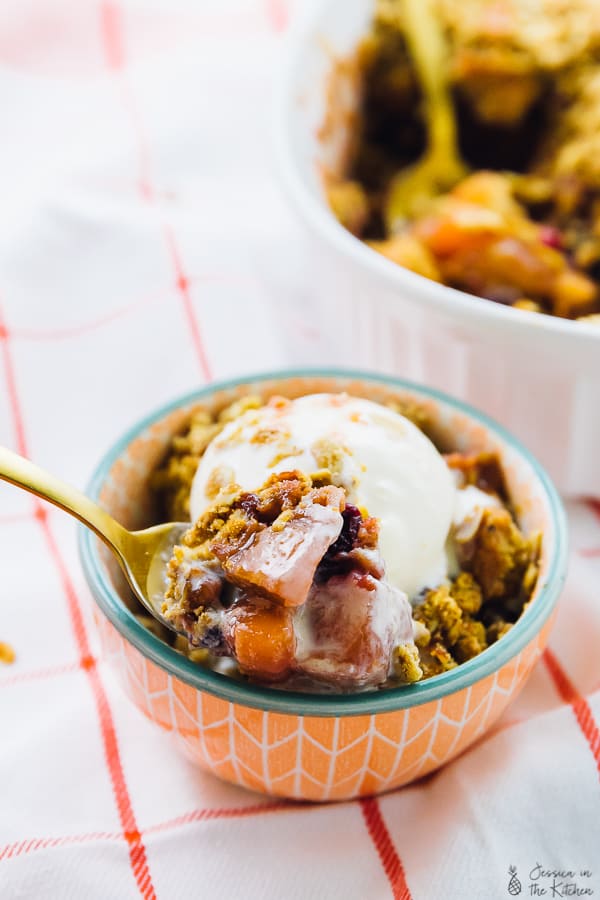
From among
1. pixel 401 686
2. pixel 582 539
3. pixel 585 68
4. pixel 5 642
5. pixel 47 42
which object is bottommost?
pixel 582 539

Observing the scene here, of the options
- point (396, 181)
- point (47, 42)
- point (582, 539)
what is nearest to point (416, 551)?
point (582, 539)

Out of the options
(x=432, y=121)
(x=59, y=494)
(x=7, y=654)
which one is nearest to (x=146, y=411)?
(x=7, y=654)

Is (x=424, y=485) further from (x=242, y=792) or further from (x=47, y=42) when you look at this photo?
(x=47, y=42)

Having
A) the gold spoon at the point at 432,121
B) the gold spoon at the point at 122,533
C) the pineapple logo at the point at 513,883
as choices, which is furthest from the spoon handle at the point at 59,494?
the gold spoon at the point at 432,121

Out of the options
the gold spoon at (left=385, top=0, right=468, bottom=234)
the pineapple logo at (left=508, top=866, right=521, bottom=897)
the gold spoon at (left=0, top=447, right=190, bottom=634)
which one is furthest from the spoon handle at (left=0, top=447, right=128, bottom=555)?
the gold spoon at (left=385, top=0, right=468, bottom=234)

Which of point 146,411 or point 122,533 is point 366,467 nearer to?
point 122,533

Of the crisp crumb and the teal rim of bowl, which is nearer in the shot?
the teal rim of bowl

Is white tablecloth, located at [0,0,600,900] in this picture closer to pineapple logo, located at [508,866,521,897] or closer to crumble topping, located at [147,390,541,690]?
pineapple logo, located at [508,866,521,897]
